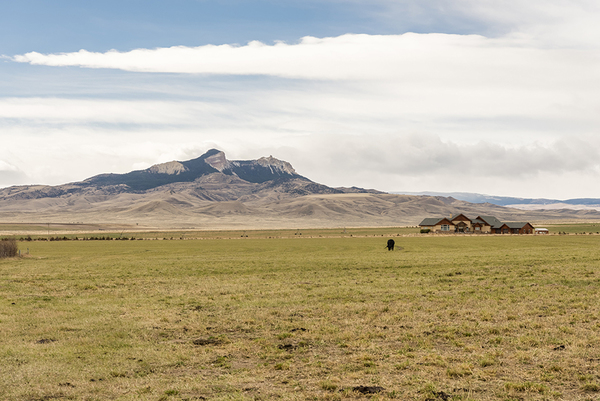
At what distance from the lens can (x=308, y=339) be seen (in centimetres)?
1536

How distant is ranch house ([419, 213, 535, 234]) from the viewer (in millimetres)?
133625

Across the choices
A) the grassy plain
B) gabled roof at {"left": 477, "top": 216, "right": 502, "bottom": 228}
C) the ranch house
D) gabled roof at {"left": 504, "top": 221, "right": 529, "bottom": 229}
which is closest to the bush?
the grassy plain

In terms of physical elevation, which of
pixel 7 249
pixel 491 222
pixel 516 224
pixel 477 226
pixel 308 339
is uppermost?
pixel 491 222

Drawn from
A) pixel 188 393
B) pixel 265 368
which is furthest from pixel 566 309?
pixel 188 393

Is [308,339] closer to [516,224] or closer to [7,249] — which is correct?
[7,249]

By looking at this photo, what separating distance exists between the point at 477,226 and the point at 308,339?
13463cm

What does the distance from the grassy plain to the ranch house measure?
114m

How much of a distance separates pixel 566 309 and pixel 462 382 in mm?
9766

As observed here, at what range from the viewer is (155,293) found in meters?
25.5

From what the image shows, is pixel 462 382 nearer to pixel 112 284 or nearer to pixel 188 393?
pixel 188 393

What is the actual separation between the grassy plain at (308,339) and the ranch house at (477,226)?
113872 mm

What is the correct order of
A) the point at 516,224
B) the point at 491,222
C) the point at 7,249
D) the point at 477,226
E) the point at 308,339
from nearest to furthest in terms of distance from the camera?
the point at 308,339 < the point at 7,249 < the point at 516,224 < the point at 491,222 < the point at 477,226

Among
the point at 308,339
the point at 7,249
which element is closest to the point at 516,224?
the point at 7,249

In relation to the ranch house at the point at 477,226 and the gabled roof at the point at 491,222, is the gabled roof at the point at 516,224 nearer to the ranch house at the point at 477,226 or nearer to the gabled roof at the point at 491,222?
the ranch house at the point at 477,226
